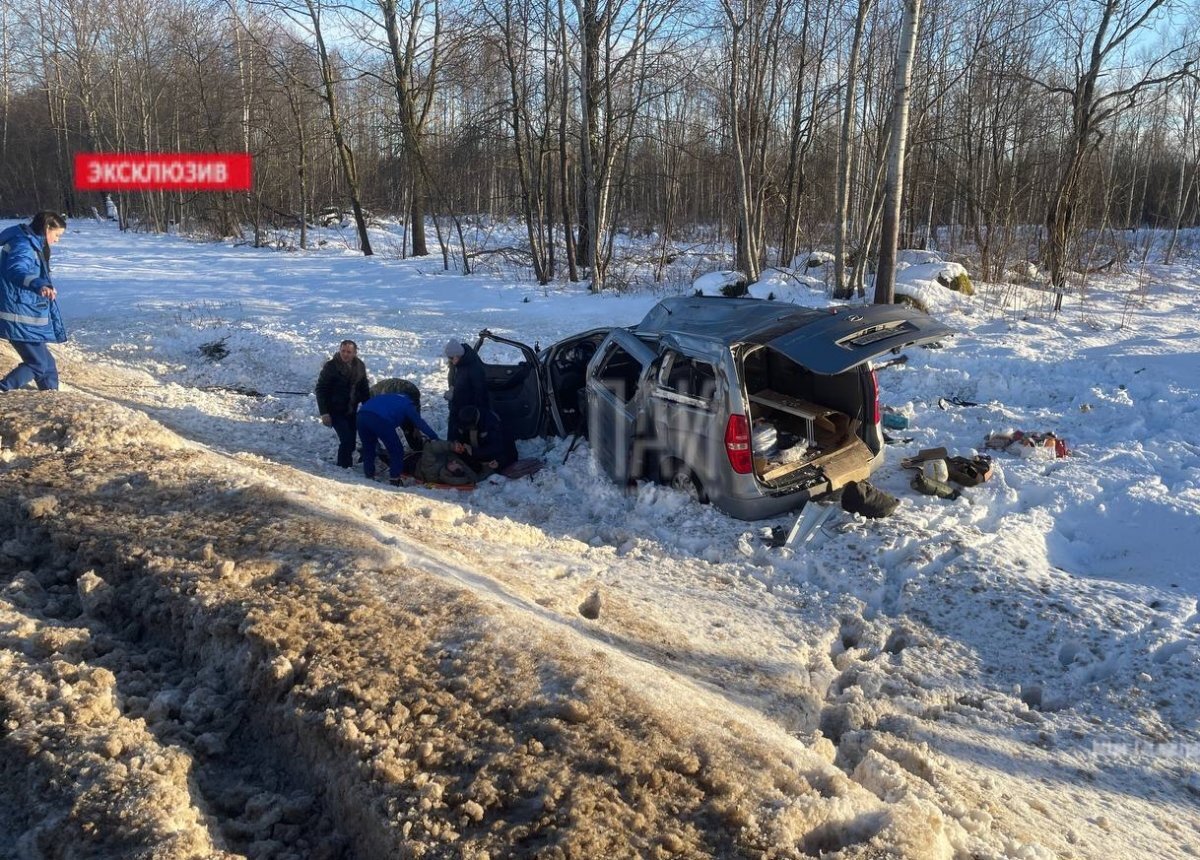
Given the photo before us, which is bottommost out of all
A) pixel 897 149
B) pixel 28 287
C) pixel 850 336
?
pixel 850 336

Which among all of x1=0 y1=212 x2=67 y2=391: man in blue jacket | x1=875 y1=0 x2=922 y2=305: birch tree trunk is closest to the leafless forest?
x1=875 y1=0 x2=922 y2=305: birch tree trunk

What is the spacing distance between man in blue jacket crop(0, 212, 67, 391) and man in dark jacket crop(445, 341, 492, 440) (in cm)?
386

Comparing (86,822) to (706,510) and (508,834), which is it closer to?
(508,834)

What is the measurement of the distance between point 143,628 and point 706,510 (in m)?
3.99

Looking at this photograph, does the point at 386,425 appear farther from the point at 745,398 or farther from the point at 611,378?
the point at 745,398

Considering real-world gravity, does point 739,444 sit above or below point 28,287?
below

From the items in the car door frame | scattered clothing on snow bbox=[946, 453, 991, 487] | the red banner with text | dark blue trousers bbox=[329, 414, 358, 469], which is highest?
the red banner with text

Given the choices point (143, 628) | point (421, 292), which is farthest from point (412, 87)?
point (143, 628)

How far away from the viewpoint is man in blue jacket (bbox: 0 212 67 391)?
803cm

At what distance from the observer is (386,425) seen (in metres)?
8.29

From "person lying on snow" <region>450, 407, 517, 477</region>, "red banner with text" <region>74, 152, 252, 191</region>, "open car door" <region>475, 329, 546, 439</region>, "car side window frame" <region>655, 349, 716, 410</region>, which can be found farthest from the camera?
Result: "red banner with text" <region>74, 152, 252, 191</region>

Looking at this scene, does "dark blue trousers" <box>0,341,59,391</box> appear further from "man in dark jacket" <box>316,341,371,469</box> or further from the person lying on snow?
the person lying on snow

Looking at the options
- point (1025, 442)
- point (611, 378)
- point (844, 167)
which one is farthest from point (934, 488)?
point (844, 167)

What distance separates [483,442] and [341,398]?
1716 mm
